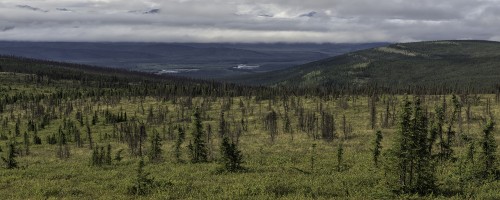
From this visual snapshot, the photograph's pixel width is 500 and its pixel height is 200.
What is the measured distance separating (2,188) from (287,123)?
85.6 m

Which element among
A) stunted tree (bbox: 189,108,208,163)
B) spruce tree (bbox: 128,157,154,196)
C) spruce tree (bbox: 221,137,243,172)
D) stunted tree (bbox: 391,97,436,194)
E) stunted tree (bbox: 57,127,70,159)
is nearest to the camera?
stunted tree (bbox: 391,97,436,194)

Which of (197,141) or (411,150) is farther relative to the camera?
(197,141)

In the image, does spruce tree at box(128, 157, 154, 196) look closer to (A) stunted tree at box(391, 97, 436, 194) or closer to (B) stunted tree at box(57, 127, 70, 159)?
(A) stunted tree at box(391, 97, 436, 194)

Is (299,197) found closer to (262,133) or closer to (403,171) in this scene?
(403,171)

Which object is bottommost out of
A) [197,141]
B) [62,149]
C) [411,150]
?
[62,149]

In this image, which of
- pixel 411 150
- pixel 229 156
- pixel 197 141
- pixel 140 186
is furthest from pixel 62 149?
pixel 411 150

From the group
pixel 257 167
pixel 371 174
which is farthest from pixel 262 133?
pixel 371 174

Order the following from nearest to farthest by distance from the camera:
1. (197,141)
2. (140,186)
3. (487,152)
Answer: (140,186) < (487,152) < (197,141)

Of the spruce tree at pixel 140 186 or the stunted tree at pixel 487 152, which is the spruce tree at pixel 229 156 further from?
the stunted tree at pixel 487 152

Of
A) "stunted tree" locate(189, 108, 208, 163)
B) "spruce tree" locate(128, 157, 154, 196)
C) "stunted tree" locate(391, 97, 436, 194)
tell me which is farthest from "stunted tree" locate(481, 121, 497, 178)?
"stunted tree" locate(189, 108, 208, 163)

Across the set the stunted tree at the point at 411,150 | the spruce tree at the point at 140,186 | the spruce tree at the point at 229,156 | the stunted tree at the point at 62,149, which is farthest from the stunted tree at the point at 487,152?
the stunted tree at the point at 62,149

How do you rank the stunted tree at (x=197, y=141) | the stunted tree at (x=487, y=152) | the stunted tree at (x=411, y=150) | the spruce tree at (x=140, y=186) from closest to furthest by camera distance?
the stunted tree at (x=411, y=150), the spruce tree at (x=140, y=186), the stunted tree at (x=487, y=152), the stunted tree at (x=197, y=141)

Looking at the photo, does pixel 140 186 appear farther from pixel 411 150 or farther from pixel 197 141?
pixel 197 141

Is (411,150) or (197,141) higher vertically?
(411,150)
